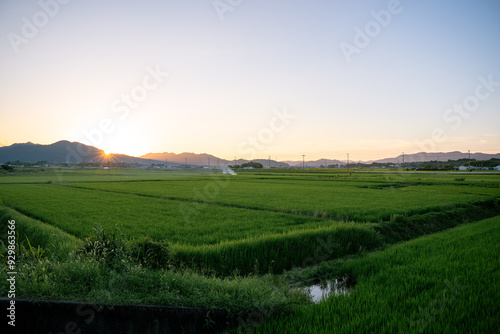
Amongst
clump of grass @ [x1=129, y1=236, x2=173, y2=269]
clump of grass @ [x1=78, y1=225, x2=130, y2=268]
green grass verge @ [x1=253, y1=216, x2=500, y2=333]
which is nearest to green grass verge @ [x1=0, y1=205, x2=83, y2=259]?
clump of grass @ [x1=78, y1=225, x2=130, y2=268]

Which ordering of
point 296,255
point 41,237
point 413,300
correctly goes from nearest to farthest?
point 413,300
point 296,255
point 41,237

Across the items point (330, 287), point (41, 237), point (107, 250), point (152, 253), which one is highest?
point (107, 250)

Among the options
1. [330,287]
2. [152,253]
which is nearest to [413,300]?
[330,287]

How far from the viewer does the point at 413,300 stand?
4.53 meters

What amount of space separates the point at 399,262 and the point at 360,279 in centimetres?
156

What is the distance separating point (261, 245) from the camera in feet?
26.1

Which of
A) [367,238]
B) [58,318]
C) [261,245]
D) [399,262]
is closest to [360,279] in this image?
[399,262]

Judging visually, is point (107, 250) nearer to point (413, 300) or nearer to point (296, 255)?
point (296, 255)

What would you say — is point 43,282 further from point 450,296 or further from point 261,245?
point 450,296

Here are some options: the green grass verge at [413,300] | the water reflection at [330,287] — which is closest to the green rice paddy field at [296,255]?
the green grass verge at [413,300]

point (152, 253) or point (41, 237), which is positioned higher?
point (152, 253)

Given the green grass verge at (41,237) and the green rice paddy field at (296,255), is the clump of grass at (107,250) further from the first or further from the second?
the green grass verge at (41,237)

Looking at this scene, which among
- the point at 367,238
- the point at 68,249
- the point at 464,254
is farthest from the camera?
the point at 367,238

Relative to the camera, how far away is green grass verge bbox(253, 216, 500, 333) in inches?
150
